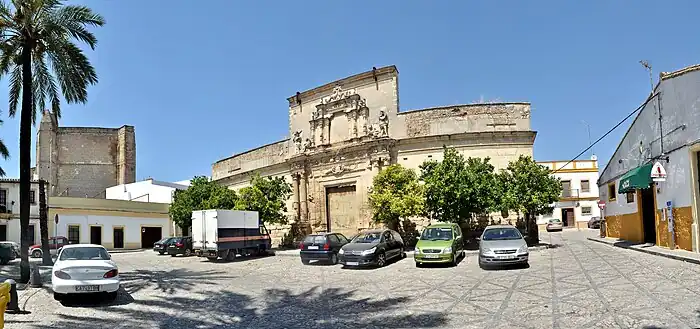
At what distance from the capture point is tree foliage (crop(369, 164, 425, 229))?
25.8m

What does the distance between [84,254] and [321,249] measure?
1006 cm

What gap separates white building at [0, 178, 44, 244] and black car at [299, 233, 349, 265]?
88.7ft

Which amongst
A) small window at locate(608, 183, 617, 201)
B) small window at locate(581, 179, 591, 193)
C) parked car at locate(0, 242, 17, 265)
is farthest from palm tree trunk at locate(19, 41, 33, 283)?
small window at locate(581, 179, 591, 193)

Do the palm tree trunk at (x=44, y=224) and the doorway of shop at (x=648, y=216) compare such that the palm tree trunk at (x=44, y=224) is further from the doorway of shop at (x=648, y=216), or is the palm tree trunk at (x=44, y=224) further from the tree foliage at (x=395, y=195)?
the doorway of shop at (x=648, y=216)

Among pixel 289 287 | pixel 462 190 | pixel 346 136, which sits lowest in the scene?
pixel 289 287

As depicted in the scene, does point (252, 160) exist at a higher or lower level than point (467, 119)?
lower

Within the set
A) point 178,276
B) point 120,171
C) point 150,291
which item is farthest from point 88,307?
point 120,171

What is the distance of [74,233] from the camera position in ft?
137

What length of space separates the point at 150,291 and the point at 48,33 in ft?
28.7

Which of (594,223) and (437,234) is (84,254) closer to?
(437,234)

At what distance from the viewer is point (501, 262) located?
54.0 ft

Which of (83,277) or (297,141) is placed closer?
(83,277)

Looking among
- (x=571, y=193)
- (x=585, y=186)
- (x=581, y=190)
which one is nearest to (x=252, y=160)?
(x=571, y=193)

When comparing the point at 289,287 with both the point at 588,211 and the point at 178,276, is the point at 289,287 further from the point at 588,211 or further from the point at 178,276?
the point at 588,211
